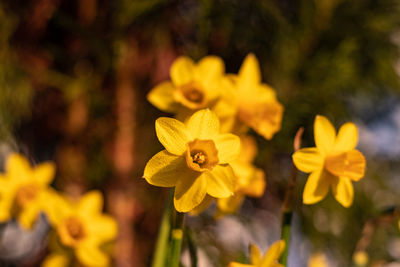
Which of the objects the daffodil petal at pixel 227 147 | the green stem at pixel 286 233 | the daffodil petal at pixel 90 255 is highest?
the daffodil petal at pixel 227 147

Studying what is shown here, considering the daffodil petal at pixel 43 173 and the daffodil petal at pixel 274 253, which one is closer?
the daffodil petal at pixel 274 253

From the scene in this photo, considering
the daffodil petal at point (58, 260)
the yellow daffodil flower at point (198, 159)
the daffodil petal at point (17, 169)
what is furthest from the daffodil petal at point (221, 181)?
the daffodil petal at point (17, 169)

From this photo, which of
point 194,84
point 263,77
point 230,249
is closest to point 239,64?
point 263,77

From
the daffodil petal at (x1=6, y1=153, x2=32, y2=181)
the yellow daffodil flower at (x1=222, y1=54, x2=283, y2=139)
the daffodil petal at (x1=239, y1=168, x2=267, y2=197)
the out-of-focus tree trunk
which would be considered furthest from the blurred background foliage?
the daffodil petal at (x1=239, y1=168, x2=267, y2=197)

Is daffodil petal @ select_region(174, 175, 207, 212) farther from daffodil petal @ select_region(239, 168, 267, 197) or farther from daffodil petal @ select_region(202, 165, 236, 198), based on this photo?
daffodil petal @ select_region(239, 168, 267, 197)

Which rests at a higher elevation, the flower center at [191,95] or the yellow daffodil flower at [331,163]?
the flower center at [191,95]

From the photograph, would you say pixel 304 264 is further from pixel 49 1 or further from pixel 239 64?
pixel 49 1

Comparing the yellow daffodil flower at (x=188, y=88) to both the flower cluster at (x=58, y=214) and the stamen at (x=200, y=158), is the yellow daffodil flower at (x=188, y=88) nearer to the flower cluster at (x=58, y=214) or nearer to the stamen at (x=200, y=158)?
the stamen at (x=200, y=158)
